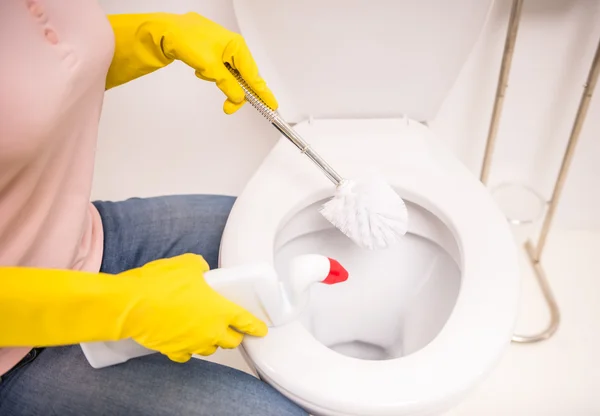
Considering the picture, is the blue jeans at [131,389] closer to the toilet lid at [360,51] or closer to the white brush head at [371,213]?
the white brush head at [371,213]

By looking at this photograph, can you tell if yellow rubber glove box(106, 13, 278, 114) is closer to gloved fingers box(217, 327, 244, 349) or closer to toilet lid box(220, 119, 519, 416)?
toilet lid box(220, 119, 519, 416)

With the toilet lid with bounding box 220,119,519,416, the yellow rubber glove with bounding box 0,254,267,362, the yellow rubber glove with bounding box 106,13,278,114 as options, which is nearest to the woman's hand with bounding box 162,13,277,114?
the yellow rubber glove with bounding box 106,13,278,114

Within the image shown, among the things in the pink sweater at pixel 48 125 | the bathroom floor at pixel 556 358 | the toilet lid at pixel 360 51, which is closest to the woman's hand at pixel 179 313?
the pink sweater at pixel 48 125

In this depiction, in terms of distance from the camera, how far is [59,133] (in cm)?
52

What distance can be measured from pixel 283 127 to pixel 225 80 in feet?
0.29

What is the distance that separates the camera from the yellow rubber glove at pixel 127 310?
0.39m

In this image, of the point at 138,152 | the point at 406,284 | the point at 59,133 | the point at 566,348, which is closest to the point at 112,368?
the point at 59,133

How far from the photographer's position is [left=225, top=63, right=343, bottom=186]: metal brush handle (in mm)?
590

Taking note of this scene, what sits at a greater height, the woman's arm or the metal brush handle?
the metal brush handle

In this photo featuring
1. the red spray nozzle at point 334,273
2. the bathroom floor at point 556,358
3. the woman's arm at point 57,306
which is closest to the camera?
the woman's arm at point 57,306

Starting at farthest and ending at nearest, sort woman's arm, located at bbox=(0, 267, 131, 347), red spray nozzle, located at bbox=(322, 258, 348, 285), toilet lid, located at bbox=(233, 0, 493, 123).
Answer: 1. toilet lid, located at bbox=(233, 0, 493, 123)
2. red spray nozzle, located at bbox=(322, 258, 348, 285)
3. woman's arm, located at bbox=(0, 267, 131, 347)

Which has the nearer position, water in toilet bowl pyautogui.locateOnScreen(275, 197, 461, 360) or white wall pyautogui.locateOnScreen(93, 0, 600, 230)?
water in toilet bowl pyautogui.locateOnScreen(275, 197, 461, 360)

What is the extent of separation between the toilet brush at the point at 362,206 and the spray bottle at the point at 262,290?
11cm

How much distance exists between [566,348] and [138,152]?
85cm
